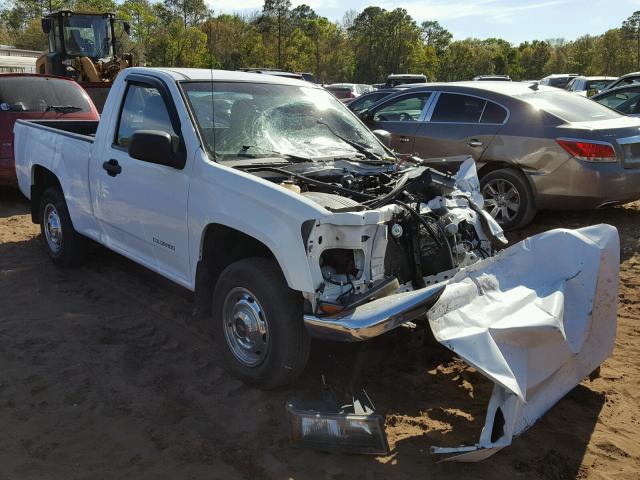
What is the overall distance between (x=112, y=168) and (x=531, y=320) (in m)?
3.39

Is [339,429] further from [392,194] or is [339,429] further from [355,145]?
[355,145]

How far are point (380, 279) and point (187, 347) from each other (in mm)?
1738

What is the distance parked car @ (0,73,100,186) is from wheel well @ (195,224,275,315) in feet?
19.4

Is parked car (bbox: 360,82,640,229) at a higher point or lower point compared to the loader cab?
lower

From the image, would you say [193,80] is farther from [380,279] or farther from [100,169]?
[380,279]

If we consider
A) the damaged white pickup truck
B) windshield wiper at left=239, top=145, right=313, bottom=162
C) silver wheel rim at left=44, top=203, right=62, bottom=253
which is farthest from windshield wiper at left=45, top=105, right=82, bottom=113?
windshield wiper at left=239, top=145, right=313, bottom=162

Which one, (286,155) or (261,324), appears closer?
(261,324)

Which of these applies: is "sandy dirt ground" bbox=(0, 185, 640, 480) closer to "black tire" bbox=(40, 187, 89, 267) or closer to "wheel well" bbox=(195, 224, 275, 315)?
"wheel well" bbox=(195, 224, 275, 315)

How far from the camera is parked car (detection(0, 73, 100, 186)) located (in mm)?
8719

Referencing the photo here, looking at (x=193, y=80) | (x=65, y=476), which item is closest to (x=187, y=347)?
(x=65, y=476)

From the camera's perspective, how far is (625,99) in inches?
402

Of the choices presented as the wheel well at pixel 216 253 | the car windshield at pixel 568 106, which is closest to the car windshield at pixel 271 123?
the wheel well at pixel 216 253

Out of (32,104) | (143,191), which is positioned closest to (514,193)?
(143,191)

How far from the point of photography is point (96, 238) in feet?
17.9
